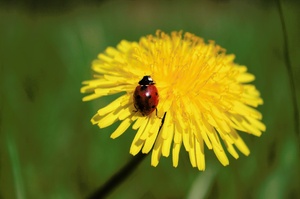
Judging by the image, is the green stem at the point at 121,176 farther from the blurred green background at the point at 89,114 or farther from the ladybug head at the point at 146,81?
the blurred green background at the point at 89,114

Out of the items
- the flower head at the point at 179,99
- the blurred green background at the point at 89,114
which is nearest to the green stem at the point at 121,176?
the flower head at the point at 179,99

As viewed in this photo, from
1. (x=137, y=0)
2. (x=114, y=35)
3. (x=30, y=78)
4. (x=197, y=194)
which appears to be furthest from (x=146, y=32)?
(x=197, y=194)

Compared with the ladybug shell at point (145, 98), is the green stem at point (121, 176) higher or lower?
lower

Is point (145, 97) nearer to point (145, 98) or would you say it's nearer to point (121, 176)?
point (145, 98)

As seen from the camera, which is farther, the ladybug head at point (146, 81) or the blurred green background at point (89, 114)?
the blurred green background at point (89, 114)

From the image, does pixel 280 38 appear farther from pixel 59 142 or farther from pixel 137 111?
pixel 137 111

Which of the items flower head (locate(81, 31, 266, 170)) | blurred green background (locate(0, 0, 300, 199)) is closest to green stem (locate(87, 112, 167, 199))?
flower head (locate(81, 31, 266, 170))

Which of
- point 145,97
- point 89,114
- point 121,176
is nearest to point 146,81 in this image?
point 145,97
